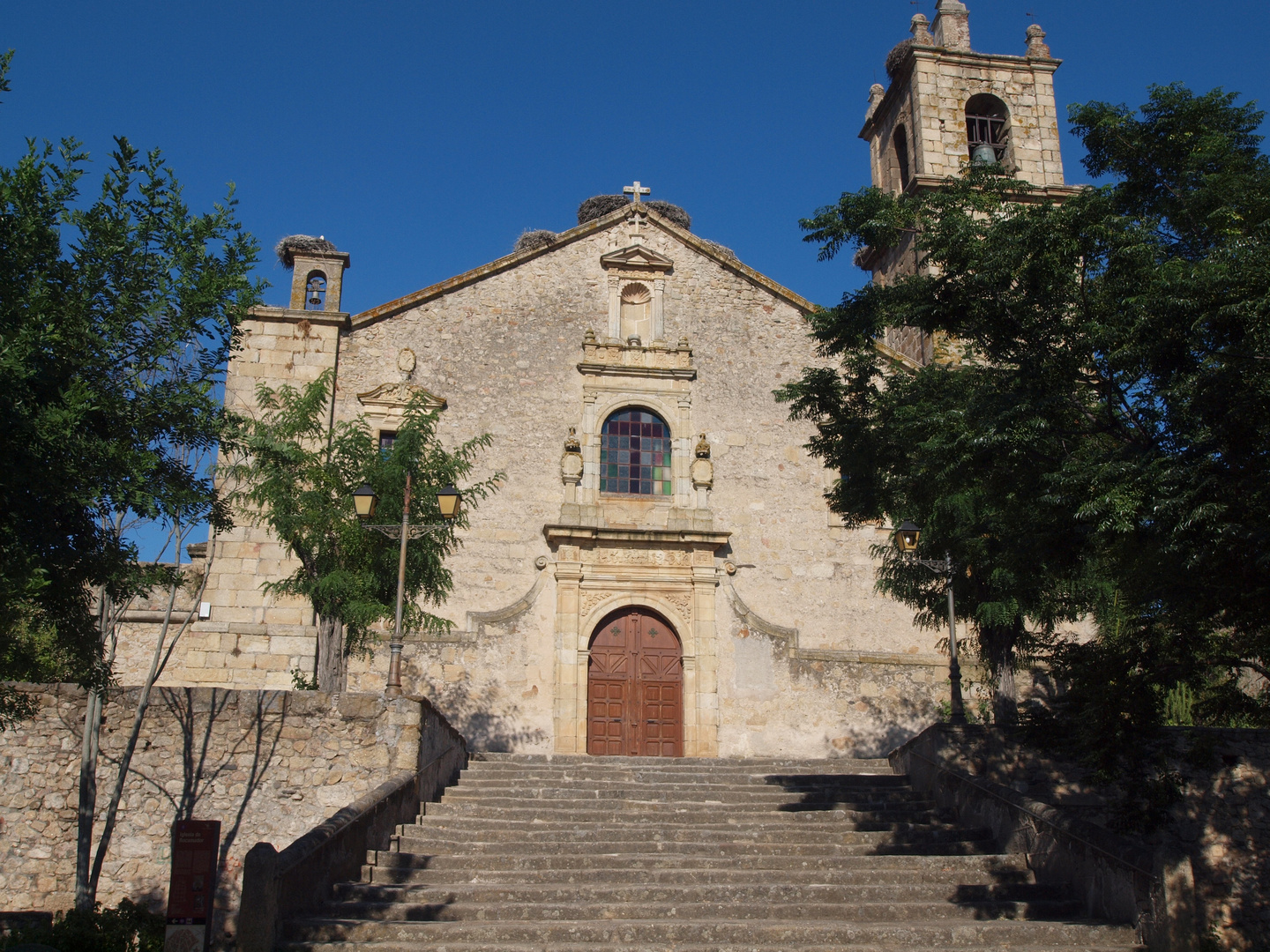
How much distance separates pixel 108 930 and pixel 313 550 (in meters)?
5.25

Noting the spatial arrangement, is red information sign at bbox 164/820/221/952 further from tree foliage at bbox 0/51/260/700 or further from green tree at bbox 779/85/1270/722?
green tree at bbox 779/85/1270/722

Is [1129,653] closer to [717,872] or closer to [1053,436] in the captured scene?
[1053,436]

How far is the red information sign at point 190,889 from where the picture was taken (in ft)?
26.3

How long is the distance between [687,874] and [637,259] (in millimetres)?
11844

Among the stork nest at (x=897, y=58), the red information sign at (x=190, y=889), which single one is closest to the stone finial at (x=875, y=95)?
the stork nest at (x=897, y=58)

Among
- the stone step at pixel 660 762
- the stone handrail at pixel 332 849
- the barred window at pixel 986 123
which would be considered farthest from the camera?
the barred window at pixel 986 123

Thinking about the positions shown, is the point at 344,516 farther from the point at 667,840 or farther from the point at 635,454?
the point at 635,454

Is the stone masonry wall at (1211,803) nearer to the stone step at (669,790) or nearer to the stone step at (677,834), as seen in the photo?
the stone step at (669,790)

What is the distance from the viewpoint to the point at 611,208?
89.7 ft

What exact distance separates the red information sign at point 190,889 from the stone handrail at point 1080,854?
707 centimetres

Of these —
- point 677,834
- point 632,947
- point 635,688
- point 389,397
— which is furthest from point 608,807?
point 389,397

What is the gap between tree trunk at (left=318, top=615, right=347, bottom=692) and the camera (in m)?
13.1

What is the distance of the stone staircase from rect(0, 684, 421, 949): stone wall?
110cm

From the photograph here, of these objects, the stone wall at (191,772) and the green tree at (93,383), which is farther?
the stone wall at (191,772)
